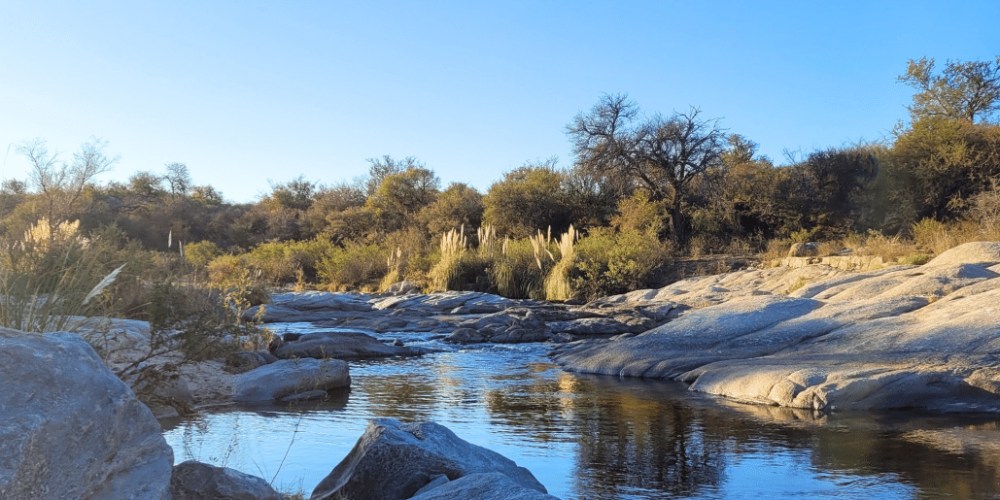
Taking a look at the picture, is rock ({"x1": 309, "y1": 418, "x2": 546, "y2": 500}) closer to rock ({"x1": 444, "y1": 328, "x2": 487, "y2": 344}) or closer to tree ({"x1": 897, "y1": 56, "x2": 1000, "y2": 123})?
rock ({"x1": 444, "y1": 328, "x2": 487, "y2": 344})

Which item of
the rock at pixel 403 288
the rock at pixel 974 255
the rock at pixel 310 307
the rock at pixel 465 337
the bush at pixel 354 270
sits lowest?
the rock at pixel 465 337

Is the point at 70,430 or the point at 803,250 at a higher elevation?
the point at 803,250

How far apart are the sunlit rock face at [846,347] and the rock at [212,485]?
18.3 ft

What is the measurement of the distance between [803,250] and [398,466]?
18.3m

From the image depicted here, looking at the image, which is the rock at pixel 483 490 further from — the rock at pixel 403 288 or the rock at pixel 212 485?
the rock at pixel 403 288

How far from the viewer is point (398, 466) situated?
13.8 ft

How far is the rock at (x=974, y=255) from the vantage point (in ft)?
44.4

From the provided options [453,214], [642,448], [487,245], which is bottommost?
[642,448]

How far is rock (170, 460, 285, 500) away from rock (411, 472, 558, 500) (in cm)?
74

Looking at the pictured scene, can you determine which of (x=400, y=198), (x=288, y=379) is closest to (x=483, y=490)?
(x=288, y=379)

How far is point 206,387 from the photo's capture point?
7980mm

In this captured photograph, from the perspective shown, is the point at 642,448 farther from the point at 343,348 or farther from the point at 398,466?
the point at 343,348

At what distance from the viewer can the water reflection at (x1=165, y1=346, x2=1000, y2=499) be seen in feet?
16.3

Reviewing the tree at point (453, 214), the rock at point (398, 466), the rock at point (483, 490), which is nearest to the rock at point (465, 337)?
the rock at point (398, 466)
